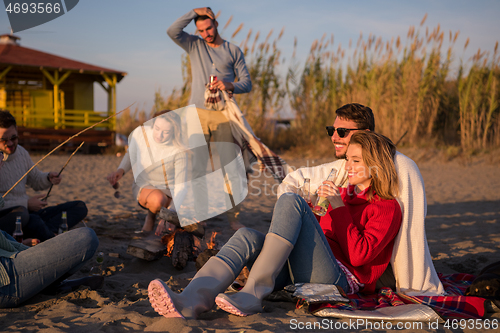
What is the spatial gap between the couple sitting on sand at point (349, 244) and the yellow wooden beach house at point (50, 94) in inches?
497

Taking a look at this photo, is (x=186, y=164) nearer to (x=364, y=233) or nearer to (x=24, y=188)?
(x=24, y=188)

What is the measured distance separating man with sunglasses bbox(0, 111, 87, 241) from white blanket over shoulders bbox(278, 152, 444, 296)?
2.68 meters

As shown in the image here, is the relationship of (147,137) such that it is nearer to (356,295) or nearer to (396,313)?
(356,295)

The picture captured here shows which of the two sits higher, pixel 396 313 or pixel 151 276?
pixel 396 313

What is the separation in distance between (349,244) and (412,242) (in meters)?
0.38

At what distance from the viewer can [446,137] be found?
11023 mm

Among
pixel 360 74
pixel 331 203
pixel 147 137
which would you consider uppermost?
pixel 360 74

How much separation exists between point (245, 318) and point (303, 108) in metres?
10.5

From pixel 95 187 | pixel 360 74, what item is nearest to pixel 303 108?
pixel 360 74

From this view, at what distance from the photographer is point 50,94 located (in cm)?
1622

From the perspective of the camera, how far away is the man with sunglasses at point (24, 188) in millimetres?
3006

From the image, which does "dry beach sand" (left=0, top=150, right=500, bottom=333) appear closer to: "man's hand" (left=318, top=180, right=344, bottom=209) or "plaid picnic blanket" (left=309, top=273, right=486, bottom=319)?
"plaid picnic blanket" (left=309, top=273, right=486, bottom=319)

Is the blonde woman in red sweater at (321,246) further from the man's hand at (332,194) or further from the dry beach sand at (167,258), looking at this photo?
the dry beach sand at (167,258)

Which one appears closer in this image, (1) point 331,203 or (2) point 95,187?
(1) point 331,203
